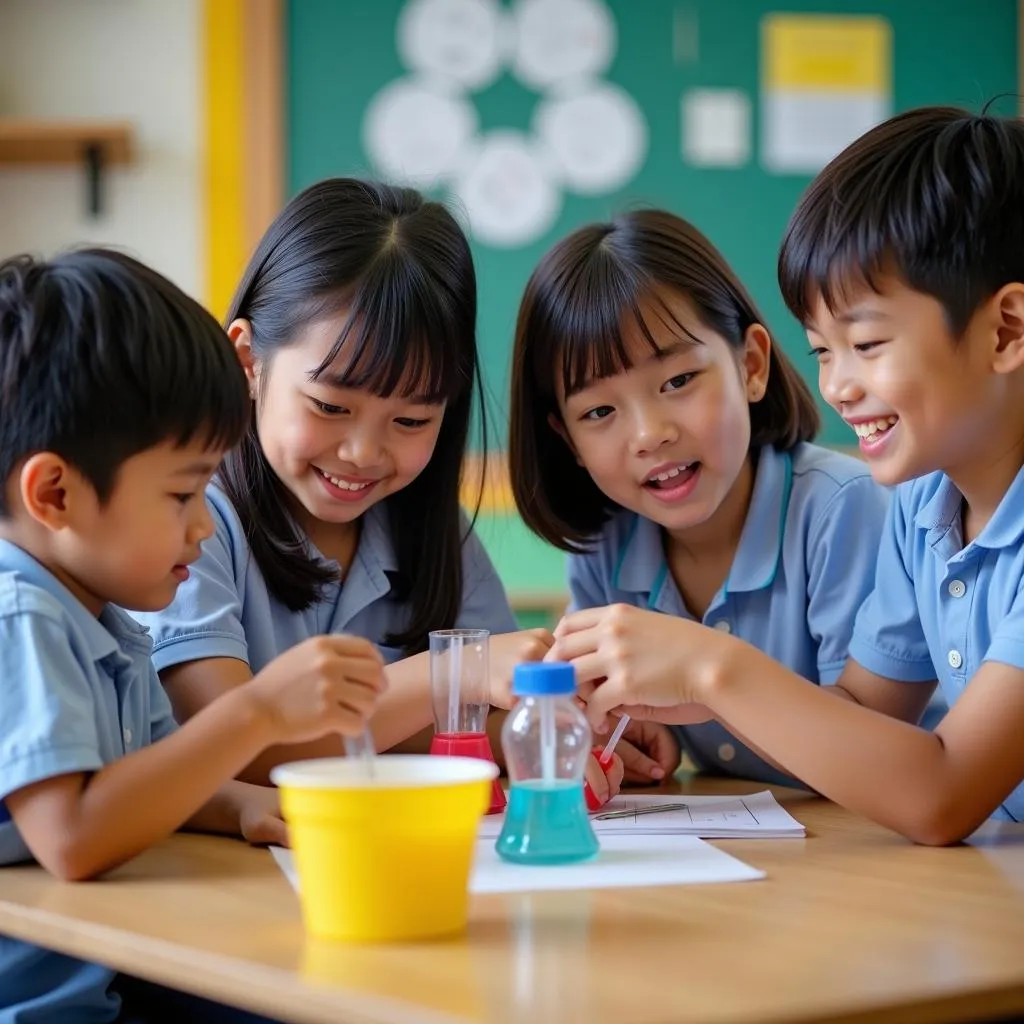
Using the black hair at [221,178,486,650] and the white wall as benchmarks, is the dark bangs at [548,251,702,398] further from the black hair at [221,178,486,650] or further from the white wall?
the white wall

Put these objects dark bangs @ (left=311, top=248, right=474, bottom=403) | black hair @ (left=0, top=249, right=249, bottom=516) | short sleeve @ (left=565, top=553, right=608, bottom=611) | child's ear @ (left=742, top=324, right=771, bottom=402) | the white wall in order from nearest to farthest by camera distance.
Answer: black hair @ (left=0, top=249, right=249, bottom=516)
dark bangs @ (left=311, top=248, right=474, bottom=403)
child's ear @ (left=742, top=324, right=771, bottom=402)
short sleeve @ (left=565, top=553, right=608, bottom=611)
the white wall

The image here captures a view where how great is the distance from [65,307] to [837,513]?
90 centimetres

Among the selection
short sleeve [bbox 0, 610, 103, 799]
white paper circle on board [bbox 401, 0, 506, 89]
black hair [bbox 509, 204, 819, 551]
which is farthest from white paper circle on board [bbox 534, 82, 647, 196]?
short sleeve [bbox 0, 610, 103, 799]

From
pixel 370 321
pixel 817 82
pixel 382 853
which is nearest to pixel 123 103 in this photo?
pixel 817 82

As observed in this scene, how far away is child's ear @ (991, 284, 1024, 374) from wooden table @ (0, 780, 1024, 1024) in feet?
1.46

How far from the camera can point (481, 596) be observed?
5.67ft

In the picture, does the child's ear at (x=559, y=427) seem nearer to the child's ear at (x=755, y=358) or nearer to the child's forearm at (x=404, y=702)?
the child's ear at (x=755, y=358)

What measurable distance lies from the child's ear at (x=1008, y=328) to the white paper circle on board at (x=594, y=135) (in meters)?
2.16

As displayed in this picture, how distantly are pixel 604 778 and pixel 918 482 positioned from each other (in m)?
0.45

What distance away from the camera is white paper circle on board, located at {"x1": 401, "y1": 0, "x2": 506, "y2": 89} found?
3.24 meters

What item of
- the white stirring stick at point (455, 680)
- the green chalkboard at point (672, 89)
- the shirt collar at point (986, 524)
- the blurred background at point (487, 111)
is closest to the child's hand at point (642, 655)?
the white stirring stick at point (455, 680)

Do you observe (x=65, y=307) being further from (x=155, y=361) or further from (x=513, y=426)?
(x=513, y=426)

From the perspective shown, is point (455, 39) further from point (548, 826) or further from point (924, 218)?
point (548, 826)

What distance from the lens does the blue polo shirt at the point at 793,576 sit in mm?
1603
